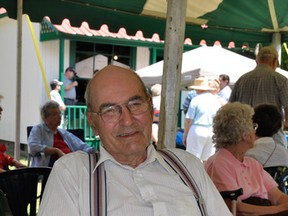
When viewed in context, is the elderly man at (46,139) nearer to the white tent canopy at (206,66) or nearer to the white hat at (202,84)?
the white hat at (202,84)

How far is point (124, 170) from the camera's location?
1.88m

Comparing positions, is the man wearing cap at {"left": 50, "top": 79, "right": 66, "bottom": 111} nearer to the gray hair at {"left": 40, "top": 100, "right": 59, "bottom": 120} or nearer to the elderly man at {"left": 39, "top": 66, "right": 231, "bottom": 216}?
the gray hair at {"left": 40, "top": 100, "right": 59, "bottom": 120}

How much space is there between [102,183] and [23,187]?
4.01 ft

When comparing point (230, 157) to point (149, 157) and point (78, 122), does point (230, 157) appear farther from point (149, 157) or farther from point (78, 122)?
point (78, 122)

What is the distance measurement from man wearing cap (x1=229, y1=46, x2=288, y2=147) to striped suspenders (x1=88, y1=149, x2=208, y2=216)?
103 inches

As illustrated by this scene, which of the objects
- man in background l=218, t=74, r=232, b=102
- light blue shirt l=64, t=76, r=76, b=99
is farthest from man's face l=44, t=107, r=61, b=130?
light blue shirt l=64, t=76, r=76, b=99

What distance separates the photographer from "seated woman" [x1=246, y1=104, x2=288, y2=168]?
332 cm

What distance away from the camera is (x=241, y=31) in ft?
21.8

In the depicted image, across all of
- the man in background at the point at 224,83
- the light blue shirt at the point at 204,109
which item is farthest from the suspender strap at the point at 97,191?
the man in background at the point at 224,83

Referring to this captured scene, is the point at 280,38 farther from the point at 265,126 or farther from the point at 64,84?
the point at 64,84

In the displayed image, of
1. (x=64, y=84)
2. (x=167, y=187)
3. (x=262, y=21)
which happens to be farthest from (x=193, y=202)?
(x=64, y=84)

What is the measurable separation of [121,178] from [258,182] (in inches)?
50.9

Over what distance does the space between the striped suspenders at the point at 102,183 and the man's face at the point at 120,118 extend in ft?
0.35

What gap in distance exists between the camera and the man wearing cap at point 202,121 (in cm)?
682
